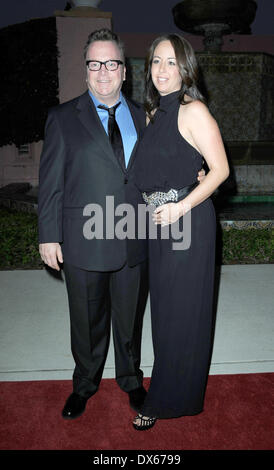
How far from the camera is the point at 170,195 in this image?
2139mm

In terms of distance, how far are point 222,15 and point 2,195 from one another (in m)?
8.43

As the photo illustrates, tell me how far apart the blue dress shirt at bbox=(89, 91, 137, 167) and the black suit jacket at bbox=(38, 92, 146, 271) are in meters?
0.03

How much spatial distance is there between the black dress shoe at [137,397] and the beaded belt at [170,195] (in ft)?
4.16

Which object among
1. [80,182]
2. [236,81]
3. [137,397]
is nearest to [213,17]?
[236,81]

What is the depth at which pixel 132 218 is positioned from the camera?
234 centimetres

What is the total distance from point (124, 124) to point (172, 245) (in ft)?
2.42

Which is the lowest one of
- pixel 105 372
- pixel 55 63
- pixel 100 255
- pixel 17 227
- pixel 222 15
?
pixel 105 372

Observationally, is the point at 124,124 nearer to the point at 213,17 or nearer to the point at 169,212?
the point at 169,212

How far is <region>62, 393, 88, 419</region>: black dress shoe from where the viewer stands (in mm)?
2480

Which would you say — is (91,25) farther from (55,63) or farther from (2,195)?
(2,195)

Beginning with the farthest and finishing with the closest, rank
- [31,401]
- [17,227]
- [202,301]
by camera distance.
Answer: [17,227]
[31,401]
[202,301]

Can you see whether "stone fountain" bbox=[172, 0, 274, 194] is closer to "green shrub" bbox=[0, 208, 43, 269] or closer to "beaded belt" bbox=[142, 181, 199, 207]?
"green shrub" bbox=[0, 208, 43, 269]

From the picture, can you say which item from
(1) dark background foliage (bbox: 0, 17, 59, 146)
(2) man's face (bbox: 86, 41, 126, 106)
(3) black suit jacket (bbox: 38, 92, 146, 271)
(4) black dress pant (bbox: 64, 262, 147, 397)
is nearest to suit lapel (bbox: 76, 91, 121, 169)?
(3) black suit jacket (bbox: 38, 92, 146, 271)

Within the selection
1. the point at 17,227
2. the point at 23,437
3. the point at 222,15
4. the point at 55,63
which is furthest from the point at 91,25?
the point at 23,437
